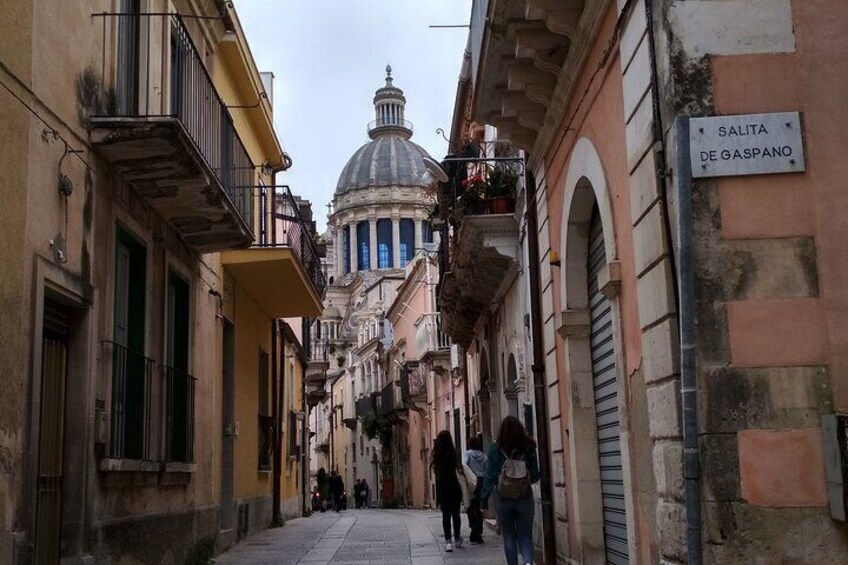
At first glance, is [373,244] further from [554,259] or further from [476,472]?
[554,259]

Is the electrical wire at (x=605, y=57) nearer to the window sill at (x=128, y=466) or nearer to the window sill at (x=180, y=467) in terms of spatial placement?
the window sill at (x=128, y=466)

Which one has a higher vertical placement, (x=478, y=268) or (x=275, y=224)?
(x=275, y=224)

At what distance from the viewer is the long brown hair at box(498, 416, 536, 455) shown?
9.60 meters

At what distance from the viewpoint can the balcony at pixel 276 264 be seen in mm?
14727

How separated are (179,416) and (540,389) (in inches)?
158

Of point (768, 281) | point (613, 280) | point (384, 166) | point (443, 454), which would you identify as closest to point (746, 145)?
point (768, 281)

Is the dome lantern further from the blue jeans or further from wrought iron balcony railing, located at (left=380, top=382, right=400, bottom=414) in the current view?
the blue jeans

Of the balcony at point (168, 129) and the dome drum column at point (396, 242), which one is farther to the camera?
the dome drum column at point (396, 242)

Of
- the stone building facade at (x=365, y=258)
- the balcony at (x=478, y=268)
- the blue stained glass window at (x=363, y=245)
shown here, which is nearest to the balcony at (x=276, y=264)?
the balcony at (x=478, y=268)

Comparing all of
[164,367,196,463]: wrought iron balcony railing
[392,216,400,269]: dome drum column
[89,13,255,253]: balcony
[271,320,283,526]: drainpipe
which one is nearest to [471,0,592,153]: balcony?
[89,13,255,253]: balcony

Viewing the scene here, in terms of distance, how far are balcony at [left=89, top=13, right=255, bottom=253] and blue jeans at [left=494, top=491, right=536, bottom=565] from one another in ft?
13.9

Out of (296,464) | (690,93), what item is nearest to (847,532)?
(690,93)

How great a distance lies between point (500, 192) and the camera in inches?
565

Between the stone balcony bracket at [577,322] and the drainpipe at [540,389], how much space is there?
164cm
